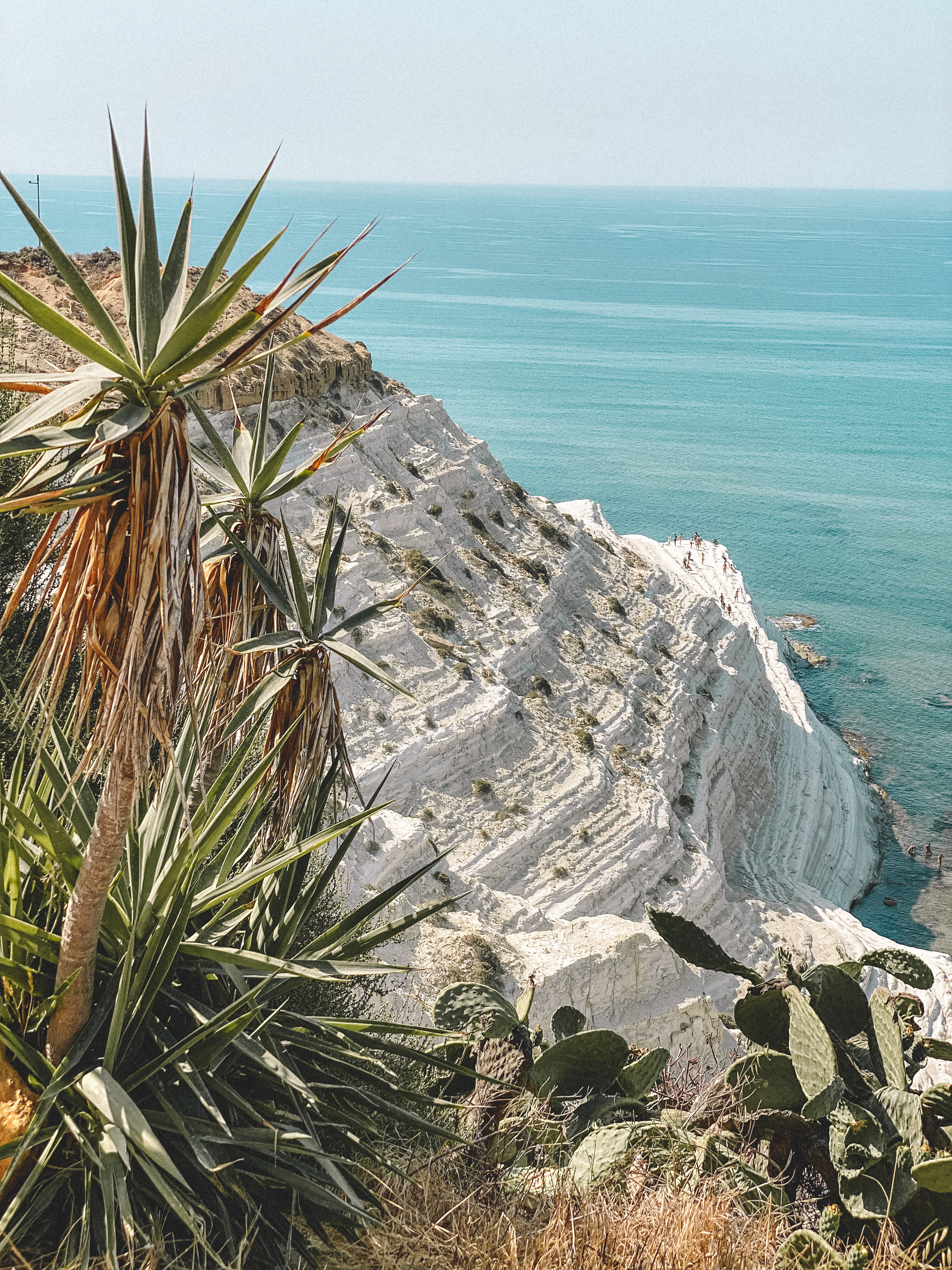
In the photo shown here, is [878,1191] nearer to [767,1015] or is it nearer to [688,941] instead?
[767,1015]

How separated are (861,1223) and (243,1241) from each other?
10.8 ft

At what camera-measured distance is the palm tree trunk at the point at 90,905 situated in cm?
414

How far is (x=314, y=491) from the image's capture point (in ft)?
101

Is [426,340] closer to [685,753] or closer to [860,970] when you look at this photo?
[685,753]

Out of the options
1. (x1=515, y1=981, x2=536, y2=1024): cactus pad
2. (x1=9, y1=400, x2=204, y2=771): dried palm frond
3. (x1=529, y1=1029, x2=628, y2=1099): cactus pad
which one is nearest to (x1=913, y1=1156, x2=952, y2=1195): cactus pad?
(x1=529, y1=1029, x2=628, y2=1099): cactus pad

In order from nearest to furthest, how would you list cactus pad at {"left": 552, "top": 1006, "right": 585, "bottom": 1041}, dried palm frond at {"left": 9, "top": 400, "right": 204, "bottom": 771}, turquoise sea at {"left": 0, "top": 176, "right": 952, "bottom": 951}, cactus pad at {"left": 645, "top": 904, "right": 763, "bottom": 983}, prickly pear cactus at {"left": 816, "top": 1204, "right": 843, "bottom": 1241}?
dried palm frond at {"left": 9, "top": 400, "right": 204, "bottom": 771}
prickly pear cactus at {"left": 816, "top": 1204, "right": 843, "bottom": 1241}
cactus pad at {"left": 645, "top": 904, "right": 763, "bottom": 983}
cactus pad at {"left": 552, "top": 1006, "right": 585, "bottom": 1041}
turquoise sea at {"left": 0, "top": 176, "right": 952, "bottom": 951}

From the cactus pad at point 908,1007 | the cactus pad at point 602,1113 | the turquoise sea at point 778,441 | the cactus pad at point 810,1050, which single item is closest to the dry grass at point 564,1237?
the cactus pad at point 810,1050

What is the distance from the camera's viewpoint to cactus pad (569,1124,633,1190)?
231 inches

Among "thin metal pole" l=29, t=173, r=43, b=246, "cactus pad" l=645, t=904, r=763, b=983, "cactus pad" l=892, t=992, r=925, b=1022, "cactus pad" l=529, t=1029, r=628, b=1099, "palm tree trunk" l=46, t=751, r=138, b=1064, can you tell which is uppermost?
"thin metal pole" l=29, t=173, r=43, b=246

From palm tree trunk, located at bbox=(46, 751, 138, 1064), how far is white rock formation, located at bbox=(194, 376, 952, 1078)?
11179 mm

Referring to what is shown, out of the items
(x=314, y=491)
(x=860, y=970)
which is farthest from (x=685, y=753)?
(x=860, y=970)

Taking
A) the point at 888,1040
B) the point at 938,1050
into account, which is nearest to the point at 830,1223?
the point at 888,1040

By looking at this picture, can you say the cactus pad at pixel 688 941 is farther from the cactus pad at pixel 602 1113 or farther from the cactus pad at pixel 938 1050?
the cactus pad at pixel 938 1050

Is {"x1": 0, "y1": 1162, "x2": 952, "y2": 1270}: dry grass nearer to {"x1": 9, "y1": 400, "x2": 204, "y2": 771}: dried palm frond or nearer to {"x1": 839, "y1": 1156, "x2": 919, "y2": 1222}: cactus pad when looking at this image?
{"x1": 839, "y1": 1156, "x2": 919, "y2": 1222}: cactus pad
